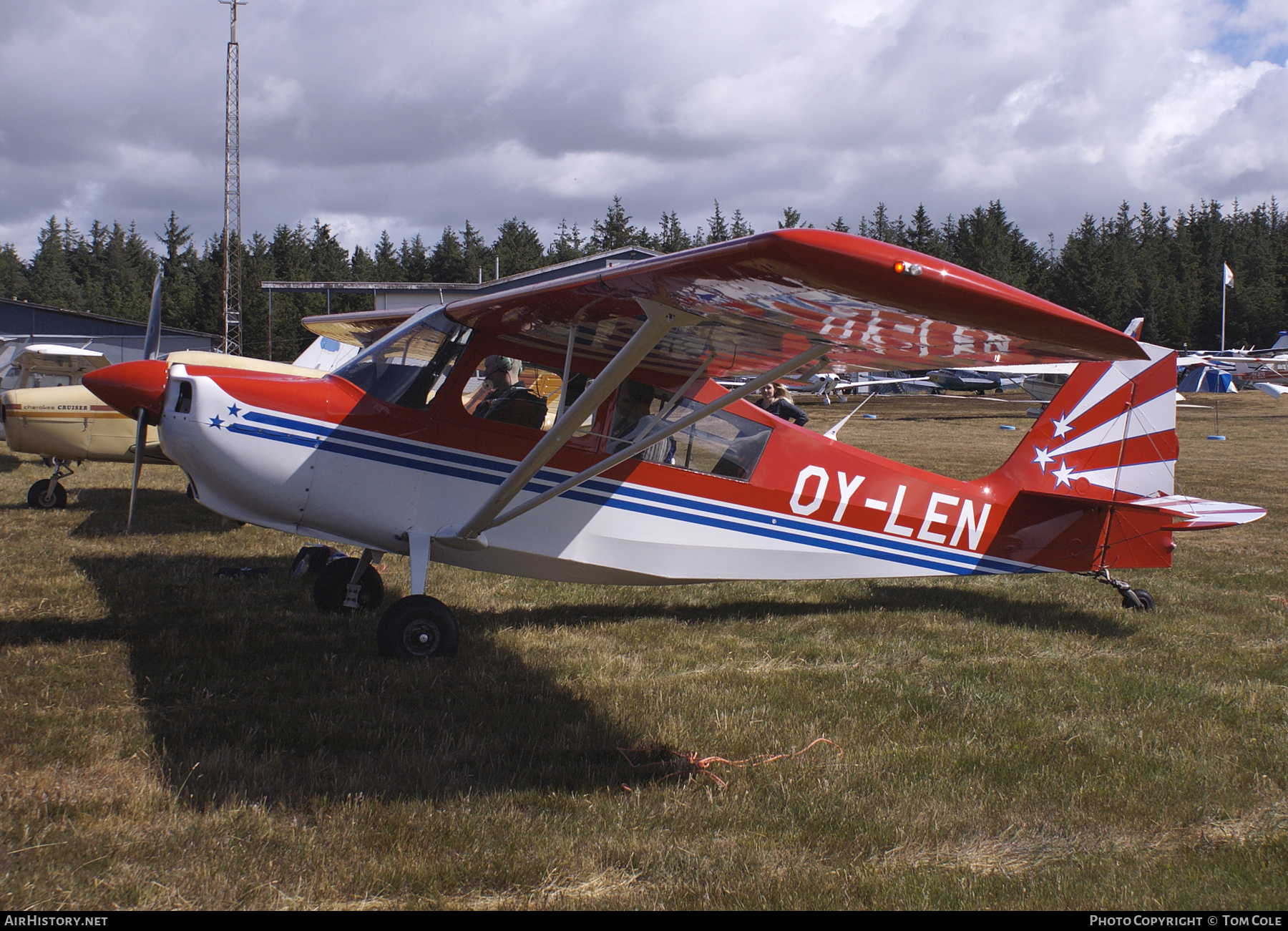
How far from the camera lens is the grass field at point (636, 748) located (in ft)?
9.44

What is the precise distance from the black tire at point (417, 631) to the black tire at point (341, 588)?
45.3 inches

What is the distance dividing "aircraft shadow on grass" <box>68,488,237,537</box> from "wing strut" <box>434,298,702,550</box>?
16.1 ft

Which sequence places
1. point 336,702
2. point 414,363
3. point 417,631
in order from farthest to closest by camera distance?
point 414,363
point 417,631
point 336,702

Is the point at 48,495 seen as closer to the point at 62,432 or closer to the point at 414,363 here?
the point at 62,432

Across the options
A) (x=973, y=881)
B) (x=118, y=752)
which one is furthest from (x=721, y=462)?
(x=118, y=752)

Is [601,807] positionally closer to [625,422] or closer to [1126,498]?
[625,422]

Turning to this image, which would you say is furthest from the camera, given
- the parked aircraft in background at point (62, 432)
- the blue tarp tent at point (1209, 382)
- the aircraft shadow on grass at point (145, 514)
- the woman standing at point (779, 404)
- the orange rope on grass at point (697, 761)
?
the blue tarp tent at point (1209, 382)

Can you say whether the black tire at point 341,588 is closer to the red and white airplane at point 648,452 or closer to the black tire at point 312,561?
the red and white airplane at point 648,452

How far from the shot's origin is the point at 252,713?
4180 millimetres

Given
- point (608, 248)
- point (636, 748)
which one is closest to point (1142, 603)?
point (636, 748)

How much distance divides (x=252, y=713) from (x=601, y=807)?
188 centimetres

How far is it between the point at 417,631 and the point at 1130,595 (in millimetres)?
5189

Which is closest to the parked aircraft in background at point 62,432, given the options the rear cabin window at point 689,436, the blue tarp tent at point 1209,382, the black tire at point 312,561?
the black tire at point 312,561

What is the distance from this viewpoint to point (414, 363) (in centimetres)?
532
